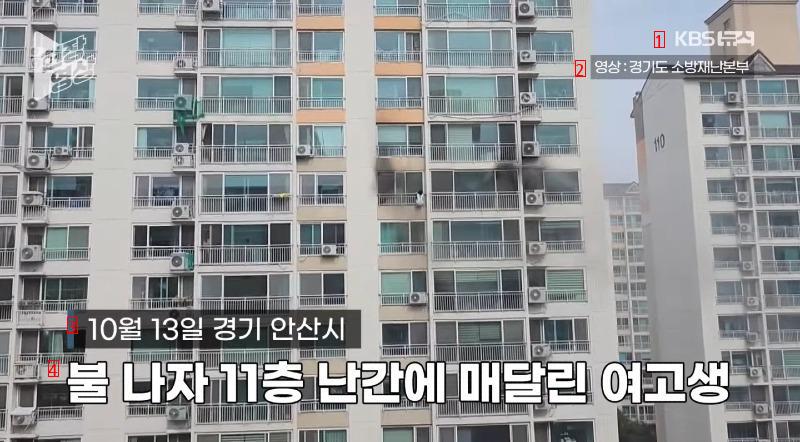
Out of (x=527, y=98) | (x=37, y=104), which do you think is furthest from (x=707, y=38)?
(x=37, y=104)

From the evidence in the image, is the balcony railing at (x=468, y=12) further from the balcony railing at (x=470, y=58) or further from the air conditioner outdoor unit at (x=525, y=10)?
the balcony railing at (x=470, y=58)

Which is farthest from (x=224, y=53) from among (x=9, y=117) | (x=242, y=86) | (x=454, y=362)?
(x=454, y=362)

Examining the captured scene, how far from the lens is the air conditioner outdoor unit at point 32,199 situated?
797 centimetres

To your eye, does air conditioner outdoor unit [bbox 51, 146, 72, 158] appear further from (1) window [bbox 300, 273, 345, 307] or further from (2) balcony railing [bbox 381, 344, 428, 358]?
(2) balcony railing [bbox 381, 344, 428, 358]

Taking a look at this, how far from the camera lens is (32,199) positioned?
7.98 metres

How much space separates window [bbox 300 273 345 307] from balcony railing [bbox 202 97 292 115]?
6.50 feet

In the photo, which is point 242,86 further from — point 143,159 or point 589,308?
point 589,308

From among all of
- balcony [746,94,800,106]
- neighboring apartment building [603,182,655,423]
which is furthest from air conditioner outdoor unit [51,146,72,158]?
balcony [746,94,800,106]

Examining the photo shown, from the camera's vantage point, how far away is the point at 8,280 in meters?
7.88

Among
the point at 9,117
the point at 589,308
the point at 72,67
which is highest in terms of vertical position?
the point at 72,67

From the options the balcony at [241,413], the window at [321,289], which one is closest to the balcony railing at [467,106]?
the window at [321,289]

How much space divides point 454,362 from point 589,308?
5.65ft

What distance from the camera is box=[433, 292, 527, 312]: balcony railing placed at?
8.05 m

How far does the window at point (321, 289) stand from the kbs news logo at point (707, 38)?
515cm
